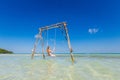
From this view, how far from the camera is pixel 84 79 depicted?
866 centimetres

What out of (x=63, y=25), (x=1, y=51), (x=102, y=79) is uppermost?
(x=1, y=51)

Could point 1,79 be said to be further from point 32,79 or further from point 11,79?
point 32,79

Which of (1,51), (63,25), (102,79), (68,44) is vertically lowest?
(102,79)

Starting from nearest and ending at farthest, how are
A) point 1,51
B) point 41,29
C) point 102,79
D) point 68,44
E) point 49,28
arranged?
point 102,79
point 68,44
point 49,28
point 41,29
point 1,51

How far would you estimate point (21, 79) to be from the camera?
877 cm

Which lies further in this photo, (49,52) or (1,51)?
(1,51)

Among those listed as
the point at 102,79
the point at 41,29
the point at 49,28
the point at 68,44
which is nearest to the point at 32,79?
the point at 102,79

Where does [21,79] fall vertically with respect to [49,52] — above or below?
below

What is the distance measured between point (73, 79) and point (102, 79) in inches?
53.7

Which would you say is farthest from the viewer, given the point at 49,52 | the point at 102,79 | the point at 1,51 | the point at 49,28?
the point at 1,51

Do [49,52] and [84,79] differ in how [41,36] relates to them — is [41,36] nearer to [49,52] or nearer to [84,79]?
[49,52]

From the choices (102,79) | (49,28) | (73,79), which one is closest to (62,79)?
(73,79)

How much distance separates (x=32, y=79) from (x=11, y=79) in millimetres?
991

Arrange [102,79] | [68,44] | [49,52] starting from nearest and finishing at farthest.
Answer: [102,79], [68,44], [49,52]
